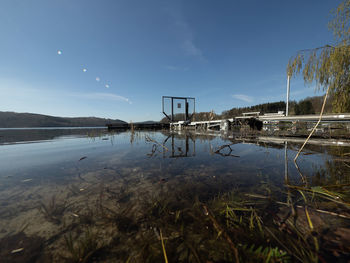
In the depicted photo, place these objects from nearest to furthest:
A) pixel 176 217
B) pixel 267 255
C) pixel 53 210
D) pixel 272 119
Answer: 1. pixel 267 255
2. pixel 176 217
3. pixel 53 210
4. pixel 272 119

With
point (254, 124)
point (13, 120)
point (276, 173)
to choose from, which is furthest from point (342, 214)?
point (13, 120)

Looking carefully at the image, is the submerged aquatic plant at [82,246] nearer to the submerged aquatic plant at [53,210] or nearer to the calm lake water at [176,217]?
the calm lake water at [176,217]

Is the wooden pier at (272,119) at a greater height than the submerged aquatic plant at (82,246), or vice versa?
the wooden pier at (272,119)

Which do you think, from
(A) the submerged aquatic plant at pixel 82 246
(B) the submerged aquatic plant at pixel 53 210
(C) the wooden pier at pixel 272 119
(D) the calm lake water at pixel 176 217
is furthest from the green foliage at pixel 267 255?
(C) the wooden pier at pixel 272 119

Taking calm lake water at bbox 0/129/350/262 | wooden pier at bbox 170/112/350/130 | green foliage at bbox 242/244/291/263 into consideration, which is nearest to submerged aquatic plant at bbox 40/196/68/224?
calm lake water at bbox 0/129/350/262

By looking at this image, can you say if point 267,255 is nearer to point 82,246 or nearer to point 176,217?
point 176,217

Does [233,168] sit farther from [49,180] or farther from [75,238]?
[49,180]

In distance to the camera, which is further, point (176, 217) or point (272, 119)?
point (272, 119)

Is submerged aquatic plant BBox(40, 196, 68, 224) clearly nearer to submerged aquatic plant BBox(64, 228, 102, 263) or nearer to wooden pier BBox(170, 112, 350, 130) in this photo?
submerged aquatic plant BBox(64, 228, 102, 263)

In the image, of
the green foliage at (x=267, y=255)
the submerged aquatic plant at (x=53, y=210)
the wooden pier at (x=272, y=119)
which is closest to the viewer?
the green foliage at (x=267, y=255)

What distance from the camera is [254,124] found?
27.6 feet

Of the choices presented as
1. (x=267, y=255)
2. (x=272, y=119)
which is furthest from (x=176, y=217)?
(x=272, y=119)

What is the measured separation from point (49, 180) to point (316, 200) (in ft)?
9.53

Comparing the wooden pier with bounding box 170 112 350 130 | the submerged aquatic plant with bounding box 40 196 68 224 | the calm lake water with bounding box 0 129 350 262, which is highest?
the wooden pier with bounding box 170 112 350 130
